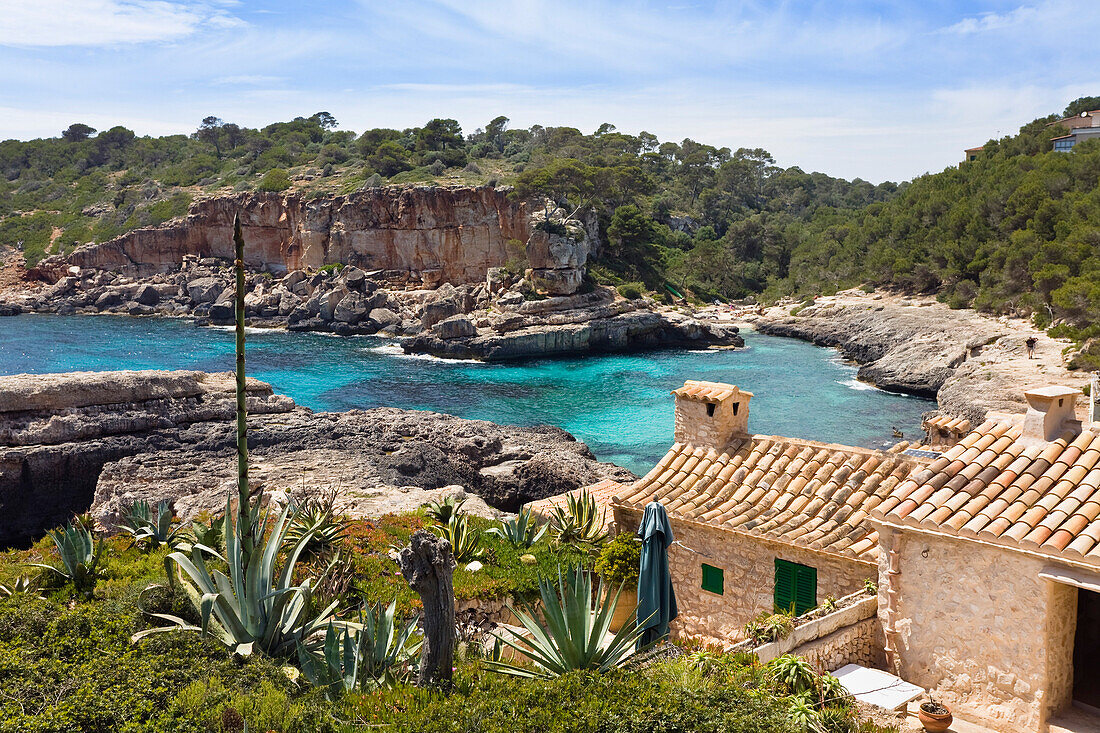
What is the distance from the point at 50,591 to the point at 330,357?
43.5 metres

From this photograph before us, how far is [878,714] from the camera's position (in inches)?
243

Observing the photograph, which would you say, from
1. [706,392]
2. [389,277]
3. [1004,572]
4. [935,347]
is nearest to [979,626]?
[1004,572]

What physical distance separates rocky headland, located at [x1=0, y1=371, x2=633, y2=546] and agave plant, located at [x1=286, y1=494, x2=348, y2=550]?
453 cm

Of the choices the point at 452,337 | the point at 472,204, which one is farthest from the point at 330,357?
the point at 472,204

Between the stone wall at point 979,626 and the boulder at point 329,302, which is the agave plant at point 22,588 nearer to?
the stone wall at point 979,626

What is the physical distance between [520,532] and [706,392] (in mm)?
3888

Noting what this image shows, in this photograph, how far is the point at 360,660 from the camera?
662 centimetres

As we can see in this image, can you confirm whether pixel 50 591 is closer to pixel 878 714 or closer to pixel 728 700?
pixel 728 700

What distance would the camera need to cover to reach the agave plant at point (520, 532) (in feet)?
40.9

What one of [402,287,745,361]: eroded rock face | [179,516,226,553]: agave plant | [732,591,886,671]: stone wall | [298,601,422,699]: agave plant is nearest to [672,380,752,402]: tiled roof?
[732,591,886,671]: stone wall

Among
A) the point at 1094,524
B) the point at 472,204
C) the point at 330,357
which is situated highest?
the point at 472,204

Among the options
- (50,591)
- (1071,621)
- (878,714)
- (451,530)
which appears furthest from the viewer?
(451,530)

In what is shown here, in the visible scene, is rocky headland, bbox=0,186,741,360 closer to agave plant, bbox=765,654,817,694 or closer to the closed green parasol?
the closed green parasol

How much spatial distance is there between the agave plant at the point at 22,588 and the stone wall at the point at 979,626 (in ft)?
30.3
